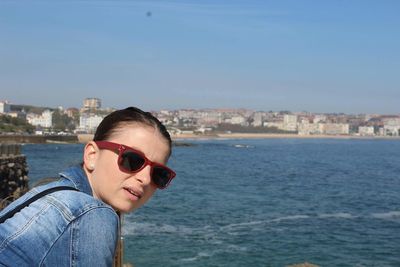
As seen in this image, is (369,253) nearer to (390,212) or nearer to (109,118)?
(390,212)

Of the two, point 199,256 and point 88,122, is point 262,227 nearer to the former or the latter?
point 199,256

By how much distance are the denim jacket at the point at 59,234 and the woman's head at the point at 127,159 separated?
8.6 inches

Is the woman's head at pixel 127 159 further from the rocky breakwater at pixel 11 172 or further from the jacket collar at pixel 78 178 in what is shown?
the rocky breakwater at pixel 11 172

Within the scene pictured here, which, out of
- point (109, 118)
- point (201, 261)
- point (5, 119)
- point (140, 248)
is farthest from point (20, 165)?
point (5, 119)

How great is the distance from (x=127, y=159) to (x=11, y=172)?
70.5 ft

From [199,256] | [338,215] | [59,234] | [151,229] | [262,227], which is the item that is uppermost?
[59,234]

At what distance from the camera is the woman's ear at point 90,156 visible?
71.9 inches

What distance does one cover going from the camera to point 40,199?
5.14 ft

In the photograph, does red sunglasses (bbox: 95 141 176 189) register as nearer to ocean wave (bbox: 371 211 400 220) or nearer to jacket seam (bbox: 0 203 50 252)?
jacket seam (bbox: 0 203 50 252)

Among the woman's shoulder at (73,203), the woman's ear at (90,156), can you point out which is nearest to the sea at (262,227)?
the woman's ear at (90,156)

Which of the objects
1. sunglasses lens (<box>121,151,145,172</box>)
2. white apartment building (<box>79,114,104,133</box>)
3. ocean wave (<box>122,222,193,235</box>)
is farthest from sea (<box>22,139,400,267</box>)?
white apartment building (<box>79,114,104,133</box>)

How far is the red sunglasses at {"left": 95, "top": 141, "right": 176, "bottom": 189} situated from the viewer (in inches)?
69.2

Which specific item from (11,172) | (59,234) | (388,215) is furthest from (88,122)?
(59,234)

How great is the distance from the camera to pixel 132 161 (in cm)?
175
